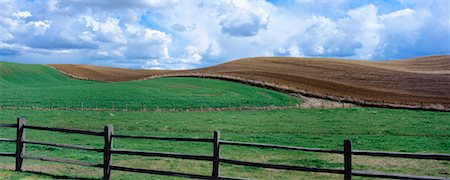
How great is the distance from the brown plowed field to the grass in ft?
37.4

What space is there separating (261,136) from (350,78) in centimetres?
4780

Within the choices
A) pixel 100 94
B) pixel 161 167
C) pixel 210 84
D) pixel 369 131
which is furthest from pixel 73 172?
pixel 210 84

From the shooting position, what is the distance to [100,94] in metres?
56.3

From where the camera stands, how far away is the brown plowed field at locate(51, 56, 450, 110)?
5806cm

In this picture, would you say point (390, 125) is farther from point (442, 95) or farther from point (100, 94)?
point (100, 94)

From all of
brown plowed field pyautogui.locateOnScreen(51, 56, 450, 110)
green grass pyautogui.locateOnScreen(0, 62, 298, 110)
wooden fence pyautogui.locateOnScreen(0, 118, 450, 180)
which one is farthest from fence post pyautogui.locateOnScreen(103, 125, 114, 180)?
brown plowed field pyautogui.locateOnScreen(51, 56, 450, 110)

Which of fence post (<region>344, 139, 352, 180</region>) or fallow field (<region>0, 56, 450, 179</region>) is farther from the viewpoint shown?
fallow field (<region>0, 56, 450, 179</region>)

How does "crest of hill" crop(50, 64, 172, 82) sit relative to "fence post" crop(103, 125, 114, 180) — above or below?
above

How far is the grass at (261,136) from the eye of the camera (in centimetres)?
1752

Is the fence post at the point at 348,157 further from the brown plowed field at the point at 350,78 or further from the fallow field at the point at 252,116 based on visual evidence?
the brown plowed field at the point at 350,78

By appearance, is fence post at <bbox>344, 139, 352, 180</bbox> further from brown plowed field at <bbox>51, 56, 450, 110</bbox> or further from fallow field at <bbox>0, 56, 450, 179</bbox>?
brown plowed field at <bbox>51, 56, 450, 110</bbox>

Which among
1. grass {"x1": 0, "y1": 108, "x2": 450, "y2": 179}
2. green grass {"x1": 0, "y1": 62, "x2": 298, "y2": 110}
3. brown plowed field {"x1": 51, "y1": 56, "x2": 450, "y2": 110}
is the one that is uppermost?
brown plowed field {"x1": 51, "y1": 56, "x2": 450, "y2": 110}

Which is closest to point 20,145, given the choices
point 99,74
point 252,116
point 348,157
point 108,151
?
point 108,151

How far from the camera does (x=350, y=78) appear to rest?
72.9 metres
